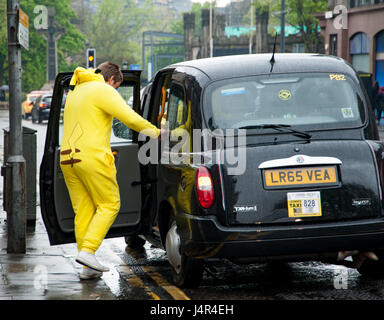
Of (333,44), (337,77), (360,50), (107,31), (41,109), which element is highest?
(107,31)

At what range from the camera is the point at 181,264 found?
261 inches

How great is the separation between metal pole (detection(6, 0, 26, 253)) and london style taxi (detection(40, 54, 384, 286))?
98 centimetres

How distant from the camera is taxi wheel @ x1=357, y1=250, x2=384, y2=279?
6.79 m

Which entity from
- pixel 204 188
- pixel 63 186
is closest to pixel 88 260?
pixel 63 186

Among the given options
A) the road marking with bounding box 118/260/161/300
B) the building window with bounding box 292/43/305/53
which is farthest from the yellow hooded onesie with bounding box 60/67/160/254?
the building window with bounding box 292/43/305/53

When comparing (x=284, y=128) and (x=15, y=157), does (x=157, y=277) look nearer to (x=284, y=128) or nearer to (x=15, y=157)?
(x=284, y=128)

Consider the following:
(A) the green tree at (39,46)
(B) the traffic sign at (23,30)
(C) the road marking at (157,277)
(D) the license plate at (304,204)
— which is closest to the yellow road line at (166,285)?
(C) the road marking at (157,277)

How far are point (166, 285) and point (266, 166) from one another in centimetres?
144

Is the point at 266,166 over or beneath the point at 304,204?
over

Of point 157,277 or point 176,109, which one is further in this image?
point 157,277

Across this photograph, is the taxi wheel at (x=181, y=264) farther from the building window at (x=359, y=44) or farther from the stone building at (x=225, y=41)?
the stone building at (x=225, y=41)

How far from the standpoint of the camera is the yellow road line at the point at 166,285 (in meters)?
6.41

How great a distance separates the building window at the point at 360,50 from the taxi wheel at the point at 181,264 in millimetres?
37892
